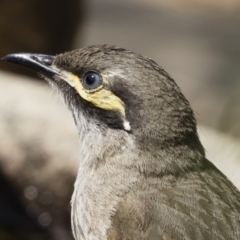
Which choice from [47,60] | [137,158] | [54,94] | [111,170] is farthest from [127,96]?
[54,94]

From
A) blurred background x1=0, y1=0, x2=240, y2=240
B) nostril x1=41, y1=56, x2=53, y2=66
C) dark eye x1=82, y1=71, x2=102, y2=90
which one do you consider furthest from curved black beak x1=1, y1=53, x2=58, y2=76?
blurred background x1=0, y1=0, x2=240, y2=240

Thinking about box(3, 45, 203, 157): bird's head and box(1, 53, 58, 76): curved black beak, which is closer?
box(3, 45, 203, 157): bird's head

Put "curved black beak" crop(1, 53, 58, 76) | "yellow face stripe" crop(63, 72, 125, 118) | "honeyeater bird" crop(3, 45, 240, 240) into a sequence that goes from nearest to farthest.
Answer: "honeyeater bird" crop(3, 45, 240, 240), "yellow face stripe" crop(63, 72, 125, 118), "curved black beak" crop(1, 53, 58, 76)

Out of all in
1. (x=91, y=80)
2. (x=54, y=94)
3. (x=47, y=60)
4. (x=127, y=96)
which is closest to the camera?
(x=127, y=96)

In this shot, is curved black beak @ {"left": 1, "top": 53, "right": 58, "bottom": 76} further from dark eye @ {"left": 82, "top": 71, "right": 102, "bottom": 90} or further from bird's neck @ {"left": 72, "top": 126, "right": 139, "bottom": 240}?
bird's neck @ {"left": 72, "top": 126, "right": 139, "bottom": 240}

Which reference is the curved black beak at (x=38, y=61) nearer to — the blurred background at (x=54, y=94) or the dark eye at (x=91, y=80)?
the dark eye at (x=91, y=80)

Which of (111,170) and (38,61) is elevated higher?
(38,61)

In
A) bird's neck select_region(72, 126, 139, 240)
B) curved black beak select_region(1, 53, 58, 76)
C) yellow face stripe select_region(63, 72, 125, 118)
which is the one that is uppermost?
→ curved black beak select_region(1, 53, 58, 76)

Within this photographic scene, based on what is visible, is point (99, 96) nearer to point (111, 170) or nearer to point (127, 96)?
point (127, 96)

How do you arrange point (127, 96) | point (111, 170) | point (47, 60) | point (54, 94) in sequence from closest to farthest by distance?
1. point (127, 96)
2. point (111, 170)
3. point (47, 60)
4. point (54, 94)
